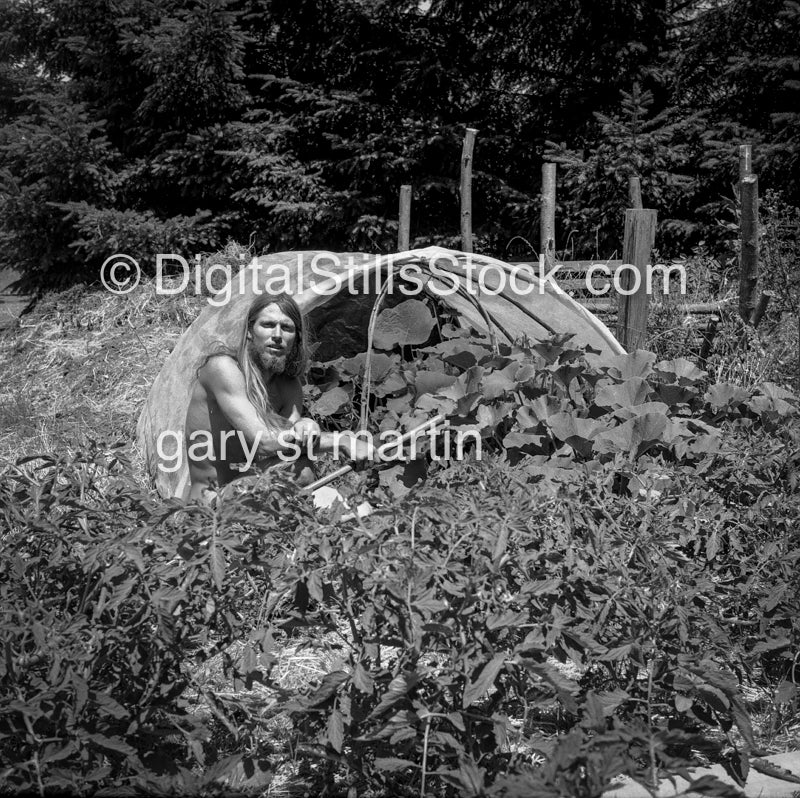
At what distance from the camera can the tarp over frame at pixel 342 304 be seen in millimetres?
3609

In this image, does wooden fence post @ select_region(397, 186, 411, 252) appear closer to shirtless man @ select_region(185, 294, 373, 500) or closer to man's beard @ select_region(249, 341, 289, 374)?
shirtless man @ select_region(185, 294, 373, 500)

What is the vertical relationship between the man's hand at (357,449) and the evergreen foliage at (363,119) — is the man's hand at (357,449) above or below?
below

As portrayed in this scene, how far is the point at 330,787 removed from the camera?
1.72 metres

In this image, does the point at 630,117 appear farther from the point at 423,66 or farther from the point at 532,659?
the point at 532,659

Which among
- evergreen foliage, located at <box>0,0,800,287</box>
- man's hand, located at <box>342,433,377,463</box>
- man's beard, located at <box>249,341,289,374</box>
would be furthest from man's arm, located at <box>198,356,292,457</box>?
evergreen foliage, located at <box>0,0,800,287</box>

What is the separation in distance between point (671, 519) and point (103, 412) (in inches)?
158

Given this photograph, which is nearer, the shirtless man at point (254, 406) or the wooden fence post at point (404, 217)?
the shirtless man at point (254, 406)

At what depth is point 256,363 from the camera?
3145 mm

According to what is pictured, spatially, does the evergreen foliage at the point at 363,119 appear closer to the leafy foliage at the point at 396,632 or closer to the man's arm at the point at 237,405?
the man's arm at the point at 237,405

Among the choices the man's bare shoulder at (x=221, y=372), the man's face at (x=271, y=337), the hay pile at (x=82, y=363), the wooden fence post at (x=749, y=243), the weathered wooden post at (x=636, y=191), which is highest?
the weathered wooden post at (x=636, y=191)

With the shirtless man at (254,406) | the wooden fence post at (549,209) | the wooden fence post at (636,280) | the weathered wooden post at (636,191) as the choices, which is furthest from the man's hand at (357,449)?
the wooden fence post at (549,209)

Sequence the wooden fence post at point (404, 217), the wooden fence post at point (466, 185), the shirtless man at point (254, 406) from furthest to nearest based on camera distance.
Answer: the wooden fence post at point (404, 217)
the wooden fence post at point (466, 185)
the shirtless man at point (254, 406)

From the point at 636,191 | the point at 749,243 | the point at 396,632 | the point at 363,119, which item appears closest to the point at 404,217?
the point at 636,191

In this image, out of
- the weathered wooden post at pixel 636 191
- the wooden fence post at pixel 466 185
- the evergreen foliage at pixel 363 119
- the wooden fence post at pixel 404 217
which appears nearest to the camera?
the weathered wooden post at pixel 636 191
